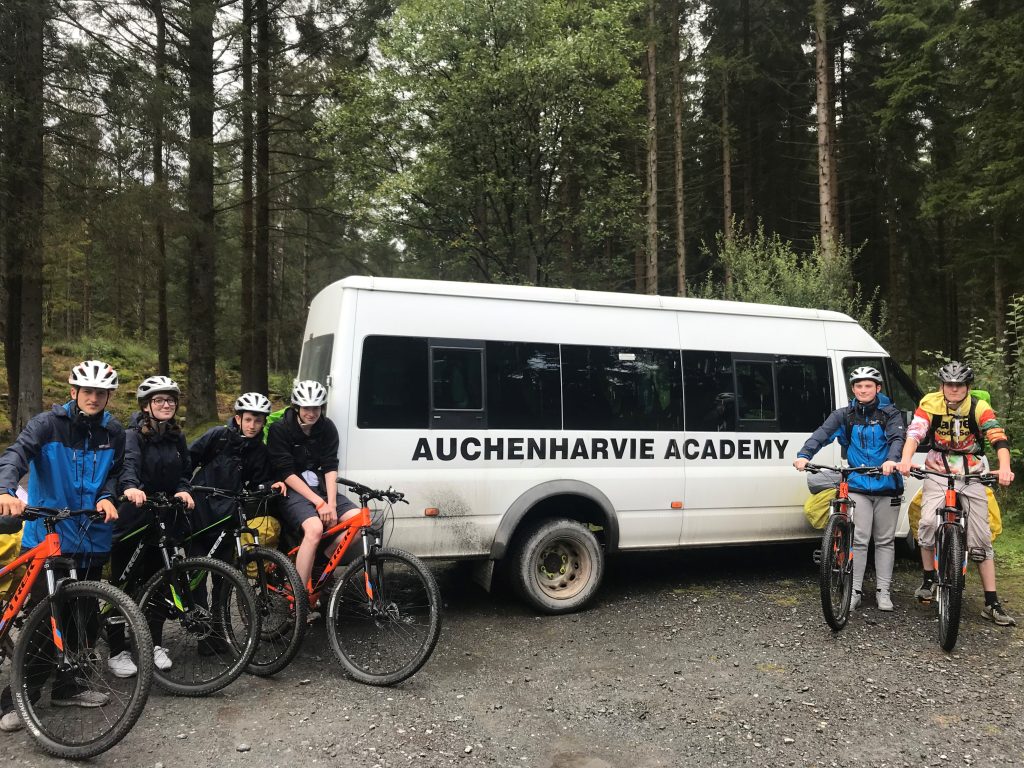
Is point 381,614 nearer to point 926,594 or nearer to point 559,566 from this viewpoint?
point 559,566

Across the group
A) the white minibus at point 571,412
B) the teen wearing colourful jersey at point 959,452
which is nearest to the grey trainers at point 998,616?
the teen wearing colourful jersey at point 959,452

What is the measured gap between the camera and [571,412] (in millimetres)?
5957

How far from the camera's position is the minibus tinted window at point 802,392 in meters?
6.70

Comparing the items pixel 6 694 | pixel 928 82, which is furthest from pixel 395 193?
pixel 928 82

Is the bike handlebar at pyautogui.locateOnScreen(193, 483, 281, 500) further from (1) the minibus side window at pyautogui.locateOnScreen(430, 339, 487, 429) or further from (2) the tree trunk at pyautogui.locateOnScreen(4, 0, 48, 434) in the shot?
(2) the tree trunk at pyautogui.locateOnScreen(4, 0, 48, 434)

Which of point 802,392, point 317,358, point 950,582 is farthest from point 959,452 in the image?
point 317,358

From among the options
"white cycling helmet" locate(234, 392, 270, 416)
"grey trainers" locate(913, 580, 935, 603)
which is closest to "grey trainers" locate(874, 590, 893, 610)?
"grey trainers" locate(913, 580, 935, 603)

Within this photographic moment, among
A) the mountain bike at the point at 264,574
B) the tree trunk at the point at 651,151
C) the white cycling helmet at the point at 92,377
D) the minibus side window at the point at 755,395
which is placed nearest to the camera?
the white cycling helmet at the point at 92,377

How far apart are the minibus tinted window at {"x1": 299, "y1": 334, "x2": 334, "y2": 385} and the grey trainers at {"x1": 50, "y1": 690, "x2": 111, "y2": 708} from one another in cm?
242

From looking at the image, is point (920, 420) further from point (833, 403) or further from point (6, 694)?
point (6, 694)

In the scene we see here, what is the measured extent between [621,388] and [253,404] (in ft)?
9.57

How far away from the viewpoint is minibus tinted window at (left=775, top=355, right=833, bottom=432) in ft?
22.0

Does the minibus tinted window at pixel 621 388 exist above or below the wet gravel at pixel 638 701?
above

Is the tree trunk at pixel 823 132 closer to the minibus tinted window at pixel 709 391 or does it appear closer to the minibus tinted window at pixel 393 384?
the minibus tinted window at pixel 709 391
